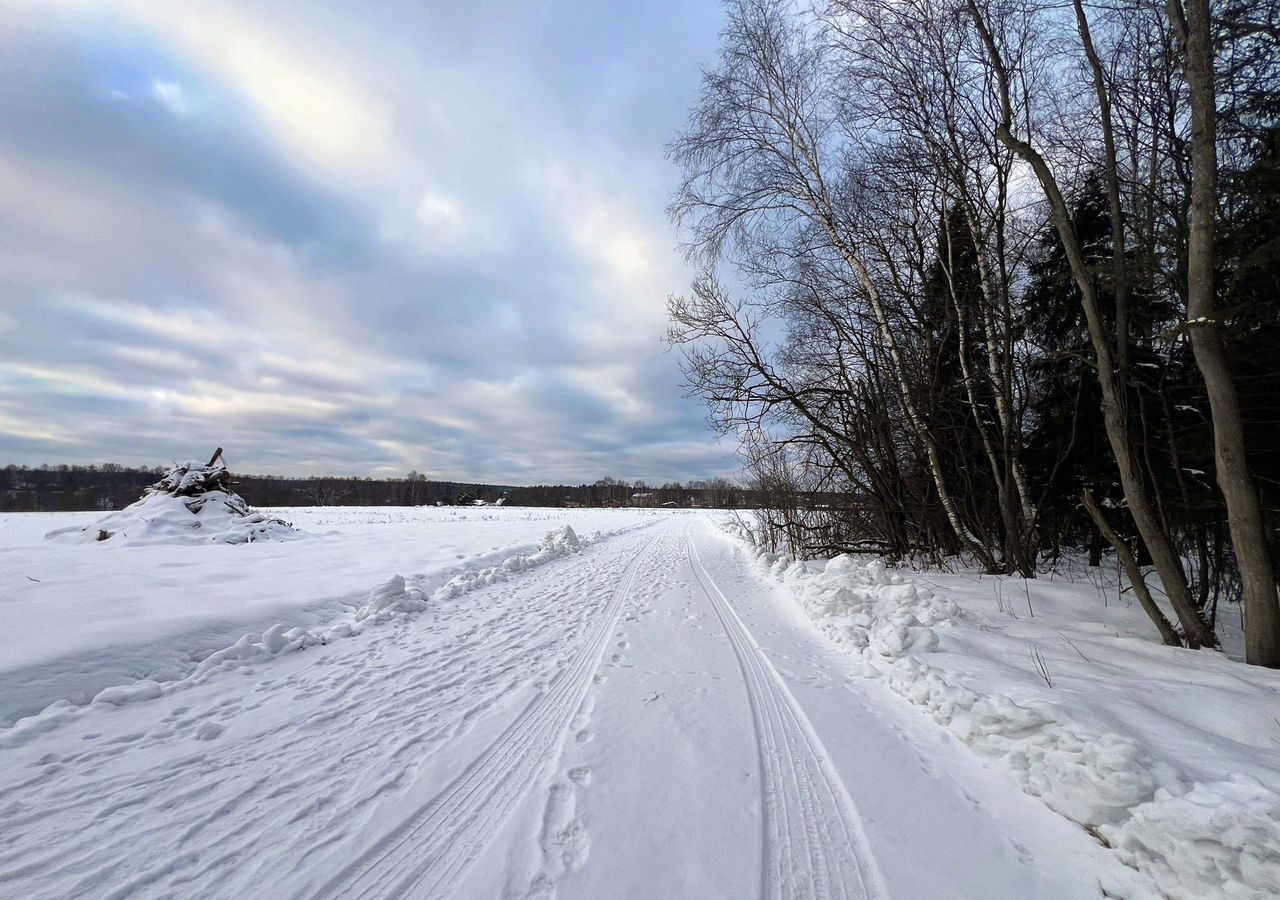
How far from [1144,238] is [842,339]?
13.7ft

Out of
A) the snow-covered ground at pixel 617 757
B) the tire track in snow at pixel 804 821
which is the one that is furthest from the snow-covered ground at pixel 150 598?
the tire track in snow at pixel 804 821

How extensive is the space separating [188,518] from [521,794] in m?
13.9

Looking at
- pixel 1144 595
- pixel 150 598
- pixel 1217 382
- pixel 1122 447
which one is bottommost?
pixel 150 598

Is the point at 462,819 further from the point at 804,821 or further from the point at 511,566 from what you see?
the point at 511,566

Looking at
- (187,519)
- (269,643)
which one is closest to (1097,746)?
(269,643)

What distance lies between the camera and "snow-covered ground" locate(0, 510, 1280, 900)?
6.17ft

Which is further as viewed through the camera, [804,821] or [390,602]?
[390,602]

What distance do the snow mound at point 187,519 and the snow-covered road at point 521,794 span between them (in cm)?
966

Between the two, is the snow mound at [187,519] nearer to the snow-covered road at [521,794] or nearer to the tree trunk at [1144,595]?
the snow-covered road at [521,794]

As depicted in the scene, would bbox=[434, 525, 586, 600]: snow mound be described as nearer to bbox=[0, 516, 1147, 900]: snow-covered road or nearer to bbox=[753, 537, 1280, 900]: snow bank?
bbox=[0, 516, 1147, 900]: snow-covered road

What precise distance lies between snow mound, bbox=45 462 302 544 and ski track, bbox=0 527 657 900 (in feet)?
32.2

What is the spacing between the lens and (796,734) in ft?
10.2

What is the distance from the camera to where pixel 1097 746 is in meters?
2.38

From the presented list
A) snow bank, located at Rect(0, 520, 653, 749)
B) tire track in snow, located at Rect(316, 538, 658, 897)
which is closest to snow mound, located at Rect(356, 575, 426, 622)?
snow bank, located at Rect(0, 520, 653, 749)
